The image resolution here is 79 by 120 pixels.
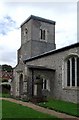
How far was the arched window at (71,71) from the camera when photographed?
2008 centimetres

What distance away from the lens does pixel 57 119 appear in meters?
10.6

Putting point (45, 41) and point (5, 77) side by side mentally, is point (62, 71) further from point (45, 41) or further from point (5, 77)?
point (5, 77)

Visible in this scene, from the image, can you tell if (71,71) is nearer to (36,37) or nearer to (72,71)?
(72,71)

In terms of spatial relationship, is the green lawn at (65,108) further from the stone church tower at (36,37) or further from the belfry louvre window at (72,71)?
the stone church tower at (36,37)

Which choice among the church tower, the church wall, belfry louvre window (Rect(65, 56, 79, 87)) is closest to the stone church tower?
the church tower

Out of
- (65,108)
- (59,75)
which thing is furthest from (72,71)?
(65,108)

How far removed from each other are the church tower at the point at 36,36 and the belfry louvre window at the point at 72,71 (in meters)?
14.7

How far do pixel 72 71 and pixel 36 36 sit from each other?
1651 cm

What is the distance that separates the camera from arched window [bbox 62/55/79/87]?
20078mm

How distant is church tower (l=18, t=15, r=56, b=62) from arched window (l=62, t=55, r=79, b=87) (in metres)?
14.4

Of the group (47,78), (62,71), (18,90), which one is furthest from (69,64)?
(18,90)

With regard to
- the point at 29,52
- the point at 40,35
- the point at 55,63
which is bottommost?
the point at 55,63

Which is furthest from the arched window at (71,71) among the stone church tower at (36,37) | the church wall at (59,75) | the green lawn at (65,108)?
the stone church tower at (36,37)

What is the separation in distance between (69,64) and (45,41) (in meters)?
16.6
